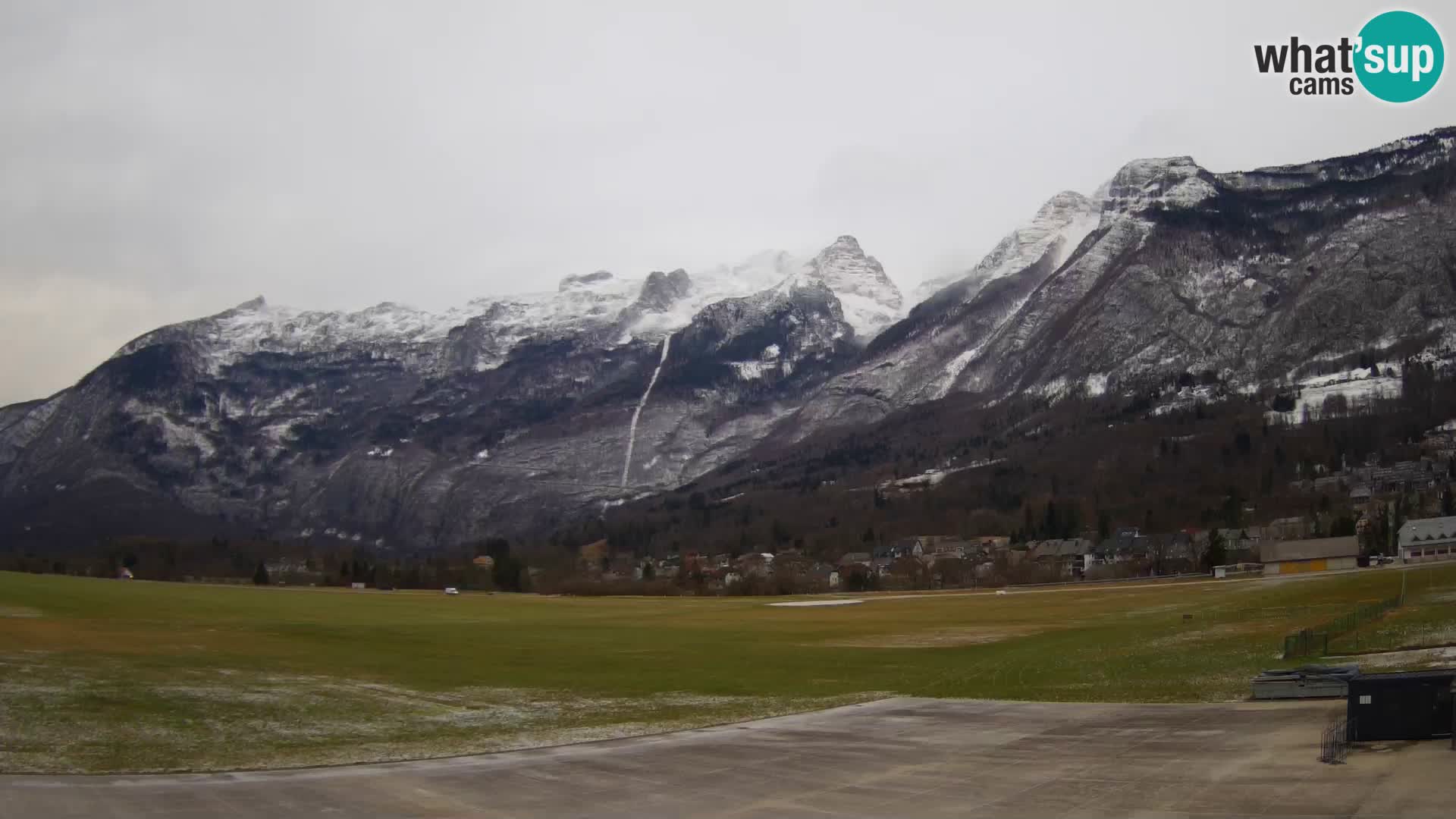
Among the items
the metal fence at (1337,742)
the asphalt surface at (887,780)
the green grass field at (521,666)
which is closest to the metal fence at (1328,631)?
the green grass field at (521,666)

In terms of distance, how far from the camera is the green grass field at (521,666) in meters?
39.2

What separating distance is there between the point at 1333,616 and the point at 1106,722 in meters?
37.5

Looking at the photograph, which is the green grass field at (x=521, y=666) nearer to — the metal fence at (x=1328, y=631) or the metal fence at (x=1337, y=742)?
the metal fence at (x=1328, y=631)

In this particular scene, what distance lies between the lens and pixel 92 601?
9956 centimetres

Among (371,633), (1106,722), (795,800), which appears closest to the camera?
(795,800)

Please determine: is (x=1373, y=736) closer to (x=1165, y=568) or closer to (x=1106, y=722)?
(x=1106, y=722)

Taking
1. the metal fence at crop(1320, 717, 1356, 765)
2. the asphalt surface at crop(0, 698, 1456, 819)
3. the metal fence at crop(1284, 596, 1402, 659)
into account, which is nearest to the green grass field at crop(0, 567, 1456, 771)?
the metal fence at crop(1284, 596, 1402, 659)

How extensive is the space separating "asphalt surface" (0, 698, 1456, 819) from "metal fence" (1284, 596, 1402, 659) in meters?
13.7

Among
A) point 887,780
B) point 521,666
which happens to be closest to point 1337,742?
point 887,780

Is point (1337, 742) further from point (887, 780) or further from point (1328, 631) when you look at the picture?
point (1328, 631)

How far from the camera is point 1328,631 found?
184ft

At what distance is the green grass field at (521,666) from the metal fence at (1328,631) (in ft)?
4.37

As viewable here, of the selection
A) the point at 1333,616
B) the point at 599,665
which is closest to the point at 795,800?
the point at 599,665

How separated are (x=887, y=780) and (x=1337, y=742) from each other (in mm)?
12597
